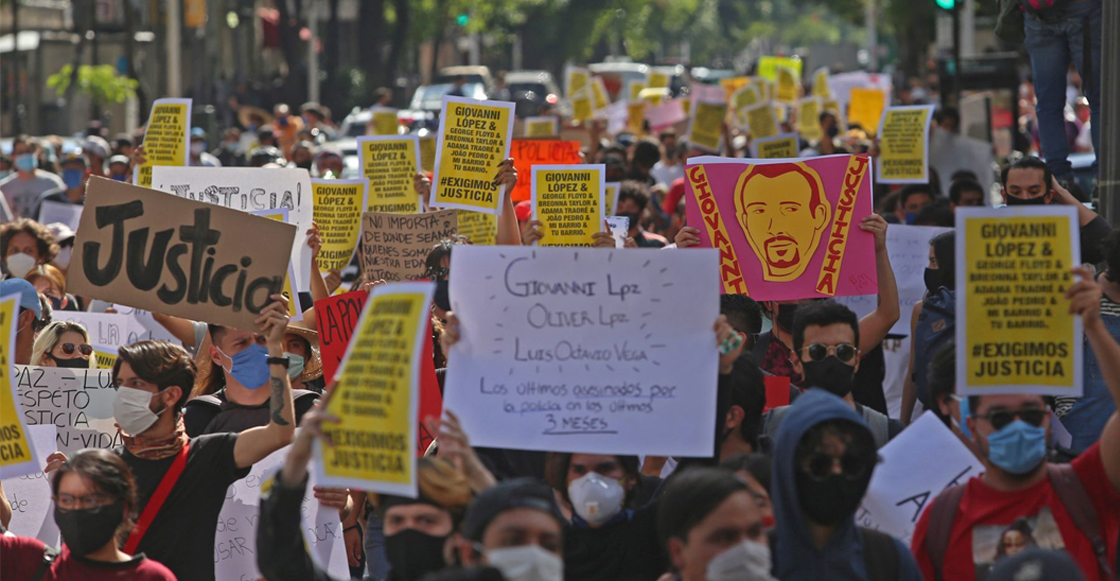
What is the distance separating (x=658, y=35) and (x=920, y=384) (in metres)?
99.2

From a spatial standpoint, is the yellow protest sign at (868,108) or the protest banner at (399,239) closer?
the protest banner at (399,239)

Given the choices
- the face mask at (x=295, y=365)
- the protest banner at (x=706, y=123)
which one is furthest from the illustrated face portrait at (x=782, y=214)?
the protest banner at (x=706, y=123)

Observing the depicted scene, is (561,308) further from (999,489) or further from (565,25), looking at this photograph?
(565,25)

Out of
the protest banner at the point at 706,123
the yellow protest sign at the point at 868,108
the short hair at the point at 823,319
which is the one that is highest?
the yellow protest sign at the point at 868,108

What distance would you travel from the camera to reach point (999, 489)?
412 centimetres

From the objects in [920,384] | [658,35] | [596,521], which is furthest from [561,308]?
[658,35]

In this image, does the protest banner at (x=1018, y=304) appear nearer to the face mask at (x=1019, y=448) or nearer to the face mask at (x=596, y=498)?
the face mask at (x=1019, y=448)

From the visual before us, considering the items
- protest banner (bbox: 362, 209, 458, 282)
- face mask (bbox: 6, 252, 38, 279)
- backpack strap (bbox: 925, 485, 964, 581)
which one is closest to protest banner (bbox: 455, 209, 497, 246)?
protest banner (bbox: 362, 209, 458, 282)

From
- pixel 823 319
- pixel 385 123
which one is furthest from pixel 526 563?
pixel 385 123

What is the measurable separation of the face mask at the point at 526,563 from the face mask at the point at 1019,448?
1.15 meters

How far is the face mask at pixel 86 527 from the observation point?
4.32m

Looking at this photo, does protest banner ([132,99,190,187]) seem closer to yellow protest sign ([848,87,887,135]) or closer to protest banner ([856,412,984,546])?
protest banner ([856,412,984,546])

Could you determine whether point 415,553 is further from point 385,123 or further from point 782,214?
point 385,123

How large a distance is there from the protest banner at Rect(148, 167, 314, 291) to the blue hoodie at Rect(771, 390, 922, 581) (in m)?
4.47
